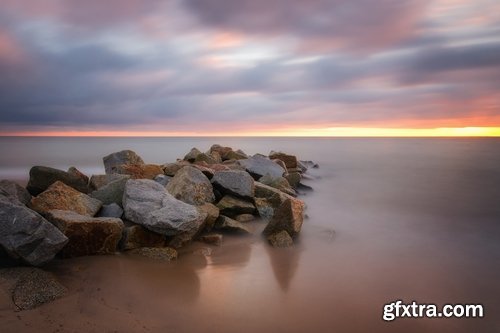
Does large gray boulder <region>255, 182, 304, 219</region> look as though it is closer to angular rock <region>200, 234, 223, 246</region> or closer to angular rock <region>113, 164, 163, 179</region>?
angular rock <region>200, 234, 223, 246</region>

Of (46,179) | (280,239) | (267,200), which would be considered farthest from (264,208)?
(46,179)

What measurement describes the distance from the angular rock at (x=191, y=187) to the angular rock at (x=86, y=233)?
2534mm

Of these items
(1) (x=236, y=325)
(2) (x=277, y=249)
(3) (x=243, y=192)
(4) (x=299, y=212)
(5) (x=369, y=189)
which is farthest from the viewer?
(5) (x=369, y=189)

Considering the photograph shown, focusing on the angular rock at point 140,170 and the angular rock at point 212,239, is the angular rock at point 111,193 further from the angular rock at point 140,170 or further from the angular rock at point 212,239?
the angular rock at point 140,170

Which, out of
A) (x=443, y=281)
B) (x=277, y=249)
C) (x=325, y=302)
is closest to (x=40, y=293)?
(x=325, y=302)

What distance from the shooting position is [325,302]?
521 cm

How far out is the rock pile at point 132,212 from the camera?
4920 mm

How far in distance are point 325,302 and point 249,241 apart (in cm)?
279

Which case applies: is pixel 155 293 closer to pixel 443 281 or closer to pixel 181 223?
pixel 181 223

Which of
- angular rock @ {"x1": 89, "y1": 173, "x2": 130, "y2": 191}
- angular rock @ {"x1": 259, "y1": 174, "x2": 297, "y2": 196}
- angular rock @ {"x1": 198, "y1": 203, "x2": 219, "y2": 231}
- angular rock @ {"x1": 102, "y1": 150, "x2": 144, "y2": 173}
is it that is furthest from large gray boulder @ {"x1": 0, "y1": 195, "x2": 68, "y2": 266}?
angular rock @ {"x1": 259, "y1": 174, "x2": 297, "y2": 196}

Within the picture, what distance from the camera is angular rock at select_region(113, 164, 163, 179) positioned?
35.2 feet

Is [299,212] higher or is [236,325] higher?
[299,212]

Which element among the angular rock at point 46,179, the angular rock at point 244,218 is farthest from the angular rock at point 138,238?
the angular rock at point 46,179

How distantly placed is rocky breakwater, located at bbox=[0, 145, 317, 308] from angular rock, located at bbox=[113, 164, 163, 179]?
3cm
